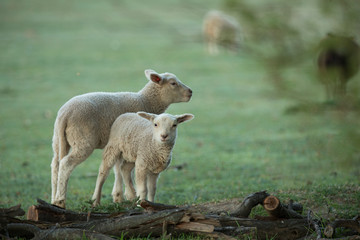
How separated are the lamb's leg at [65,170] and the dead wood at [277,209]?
2299 mm

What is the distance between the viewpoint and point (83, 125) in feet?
20.8

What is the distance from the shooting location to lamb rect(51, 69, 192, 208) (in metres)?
6.20

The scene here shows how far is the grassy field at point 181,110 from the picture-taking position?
Result: 12.4 feet

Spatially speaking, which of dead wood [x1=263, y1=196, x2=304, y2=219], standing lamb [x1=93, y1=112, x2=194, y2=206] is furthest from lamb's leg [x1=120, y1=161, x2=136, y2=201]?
dead wood [x1=263, y1=196, x2=304, y2=219]

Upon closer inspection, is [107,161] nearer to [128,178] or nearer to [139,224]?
[128,178]

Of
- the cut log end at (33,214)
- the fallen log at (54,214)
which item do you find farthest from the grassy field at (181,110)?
the cut log end at (33,214)

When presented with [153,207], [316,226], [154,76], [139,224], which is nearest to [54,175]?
[154,76]

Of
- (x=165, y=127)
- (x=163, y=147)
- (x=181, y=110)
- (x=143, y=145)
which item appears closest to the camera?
(x=165, y=127)

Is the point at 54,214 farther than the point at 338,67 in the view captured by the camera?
Yes

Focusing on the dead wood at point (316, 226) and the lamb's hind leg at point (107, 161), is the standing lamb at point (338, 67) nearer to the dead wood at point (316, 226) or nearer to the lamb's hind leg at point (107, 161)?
the dead wood at point (316, 226)

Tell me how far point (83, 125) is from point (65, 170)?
1.81 ft

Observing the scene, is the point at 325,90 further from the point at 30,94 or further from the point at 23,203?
the point at 30,94

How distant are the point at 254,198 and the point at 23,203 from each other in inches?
163

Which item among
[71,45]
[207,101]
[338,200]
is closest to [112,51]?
[71,45]
